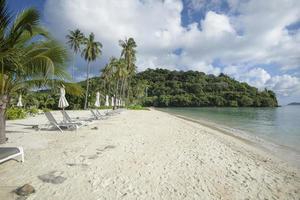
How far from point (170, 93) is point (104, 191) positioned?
93.8m

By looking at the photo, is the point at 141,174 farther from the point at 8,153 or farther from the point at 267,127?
the point at 267,127

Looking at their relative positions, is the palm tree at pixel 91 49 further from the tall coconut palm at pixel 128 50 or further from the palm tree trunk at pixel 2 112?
the palm tree trunk at pixel 2 112

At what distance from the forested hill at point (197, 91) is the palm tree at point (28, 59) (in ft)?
233

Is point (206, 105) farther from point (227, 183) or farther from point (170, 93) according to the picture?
point (227, 183)

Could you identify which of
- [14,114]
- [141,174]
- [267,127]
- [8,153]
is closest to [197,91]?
[267,127]

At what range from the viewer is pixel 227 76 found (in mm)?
121188

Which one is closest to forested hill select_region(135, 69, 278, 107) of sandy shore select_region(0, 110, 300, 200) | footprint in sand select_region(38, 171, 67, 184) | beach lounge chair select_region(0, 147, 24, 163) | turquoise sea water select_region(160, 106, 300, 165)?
turquoise sea water select_region(160, 106, 300, 165)

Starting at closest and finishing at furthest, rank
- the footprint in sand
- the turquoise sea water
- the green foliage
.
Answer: the footprint in sand, the turquoise sea water, the green foliage

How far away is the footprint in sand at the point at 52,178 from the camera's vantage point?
3.91 metres

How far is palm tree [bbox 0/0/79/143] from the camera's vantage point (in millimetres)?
5597

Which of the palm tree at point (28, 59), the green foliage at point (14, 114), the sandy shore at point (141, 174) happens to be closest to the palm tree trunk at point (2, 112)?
the palm tree at point (28, 59)

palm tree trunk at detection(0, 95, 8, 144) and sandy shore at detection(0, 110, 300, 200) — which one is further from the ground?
palm tree trunk at detection(0, 95, 8, 144)

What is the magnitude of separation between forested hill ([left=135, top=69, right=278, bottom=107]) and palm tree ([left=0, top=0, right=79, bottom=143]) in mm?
71122

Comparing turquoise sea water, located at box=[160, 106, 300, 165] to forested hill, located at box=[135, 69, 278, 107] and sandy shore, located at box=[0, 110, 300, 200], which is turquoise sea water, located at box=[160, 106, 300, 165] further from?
forested hill, located at box=[135, 69, 278, 107]
